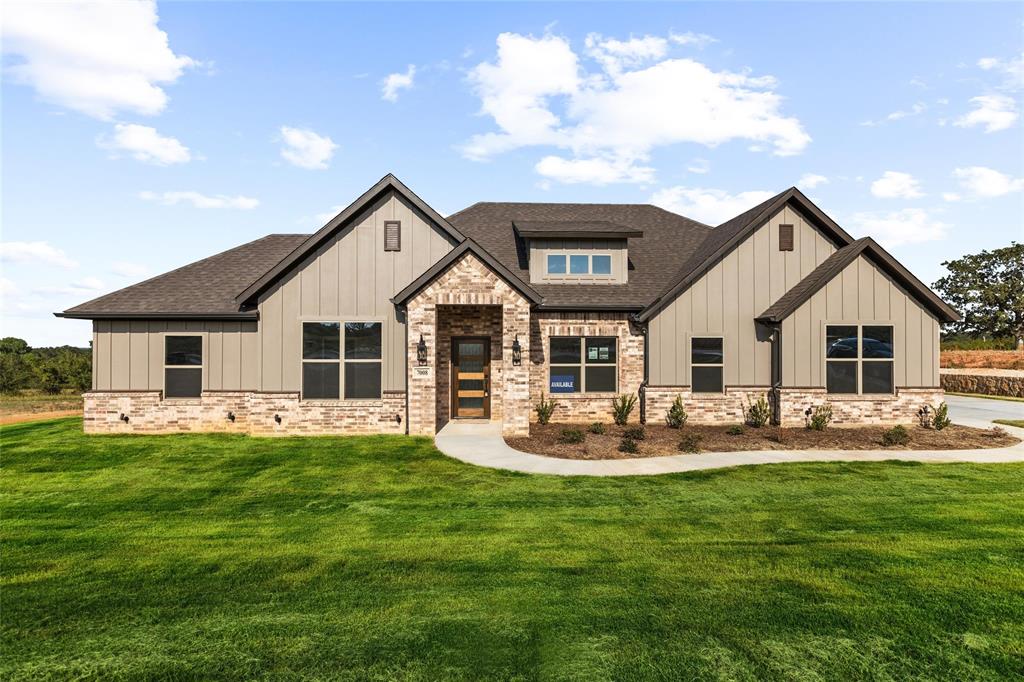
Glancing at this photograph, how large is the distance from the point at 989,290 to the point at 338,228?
66210 millimetres

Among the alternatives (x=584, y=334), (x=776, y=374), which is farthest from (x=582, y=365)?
(x=776, y=374)

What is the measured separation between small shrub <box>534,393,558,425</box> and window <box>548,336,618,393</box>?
21.5 inches

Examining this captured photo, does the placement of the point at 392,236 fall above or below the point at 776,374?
above

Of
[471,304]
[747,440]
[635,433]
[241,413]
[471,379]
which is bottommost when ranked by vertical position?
[747,440]

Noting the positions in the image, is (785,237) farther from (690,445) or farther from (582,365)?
(690,445)

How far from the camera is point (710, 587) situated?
205 inches

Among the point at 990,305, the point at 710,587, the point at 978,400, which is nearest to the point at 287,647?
the point at 710,587

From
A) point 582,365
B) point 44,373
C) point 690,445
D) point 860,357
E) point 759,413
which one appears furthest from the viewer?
Result: point 44,373

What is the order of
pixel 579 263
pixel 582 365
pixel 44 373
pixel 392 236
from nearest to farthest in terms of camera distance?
Answer: pixel 392 236, pixel 582 365, pixel 579 263, pixel 44 373

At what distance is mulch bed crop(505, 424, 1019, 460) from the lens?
39.3 ft

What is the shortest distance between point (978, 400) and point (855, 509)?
21148mm

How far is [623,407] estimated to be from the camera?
15.3m

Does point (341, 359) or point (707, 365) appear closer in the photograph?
point (341, 359)

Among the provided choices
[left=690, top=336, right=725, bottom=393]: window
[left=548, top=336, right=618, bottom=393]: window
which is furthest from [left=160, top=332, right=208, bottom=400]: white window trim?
[left=690, top=336, right=725, bottom=393]: window
